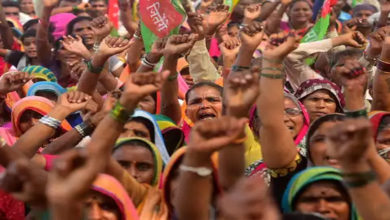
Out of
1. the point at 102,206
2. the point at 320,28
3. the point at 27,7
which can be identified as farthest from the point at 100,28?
the point at 27,7

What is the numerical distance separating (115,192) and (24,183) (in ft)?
1.98

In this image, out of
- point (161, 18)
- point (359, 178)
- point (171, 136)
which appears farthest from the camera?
point (161, 18)

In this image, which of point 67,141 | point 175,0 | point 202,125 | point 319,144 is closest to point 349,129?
point 202,125

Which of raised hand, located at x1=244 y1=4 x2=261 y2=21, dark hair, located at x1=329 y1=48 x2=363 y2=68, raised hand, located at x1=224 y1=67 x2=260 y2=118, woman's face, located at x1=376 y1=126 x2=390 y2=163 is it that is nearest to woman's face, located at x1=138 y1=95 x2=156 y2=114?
raised hand, located at x1=244 y1=4 x2=261 y2=21

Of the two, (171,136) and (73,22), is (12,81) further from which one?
(73,22)

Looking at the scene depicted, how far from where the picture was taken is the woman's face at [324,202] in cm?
346

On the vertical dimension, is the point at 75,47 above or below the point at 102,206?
below

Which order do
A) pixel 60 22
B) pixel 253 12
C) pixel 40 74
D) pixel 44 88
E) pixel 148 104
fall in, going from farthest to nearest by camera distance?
1. pixel 60 22
2. pixel 40 74
3. pixel 253 12
4. pixel 44 88
5. pixel 148 104

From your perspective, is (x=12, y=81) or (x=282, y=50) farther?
(x=12, y=81)

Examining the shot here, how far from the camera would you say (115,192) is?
3344mm

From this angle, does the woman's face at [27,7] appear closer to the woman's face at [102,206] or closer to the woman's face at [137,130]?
the woman's face at [137,130]

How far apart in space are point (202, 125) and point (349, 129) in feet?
1.61

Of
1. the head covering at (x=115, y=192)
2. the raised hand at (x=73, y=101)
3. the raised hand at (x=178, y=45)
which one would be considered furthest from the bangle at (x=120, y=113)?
the raised hand at (x=178, y=45)

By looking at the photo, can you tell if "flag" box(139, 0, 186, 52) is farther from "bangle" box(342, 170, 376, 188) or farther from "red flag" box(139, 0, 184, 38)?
"bangle" box(342, 170, 376, 188)
